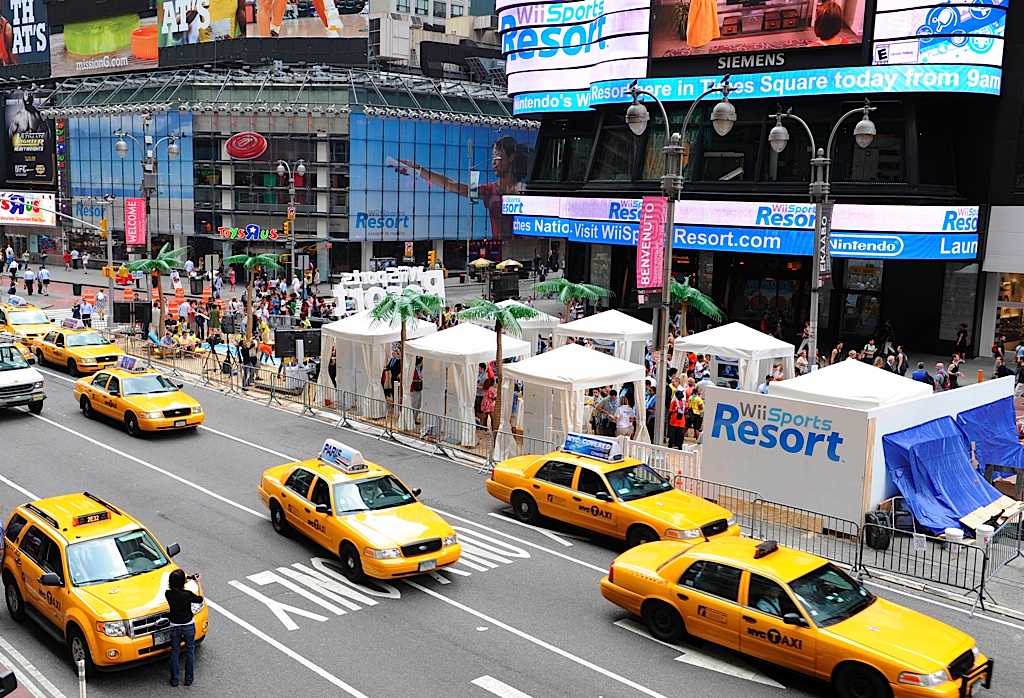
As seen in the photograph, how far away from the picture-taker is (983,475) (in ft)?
63.7

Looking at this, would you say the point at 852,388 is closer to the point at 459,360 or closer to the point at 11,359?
the point at 459,360

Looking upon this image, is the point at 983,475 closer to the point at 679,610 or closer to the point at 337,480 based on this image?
the point at 679,610

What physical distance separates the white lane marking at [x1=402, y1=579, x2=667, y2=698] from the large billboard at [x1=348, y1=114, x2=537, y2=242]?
178 feet

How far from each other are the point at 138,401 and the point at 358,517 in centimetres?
1079

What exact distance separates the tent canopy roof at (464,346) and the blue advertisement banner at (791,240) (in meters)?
16.6

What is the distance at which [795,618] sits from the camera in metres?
11.0

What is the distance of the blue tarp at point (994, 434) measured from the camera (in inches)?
755

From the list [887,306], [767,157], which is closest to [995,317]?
[887,306]

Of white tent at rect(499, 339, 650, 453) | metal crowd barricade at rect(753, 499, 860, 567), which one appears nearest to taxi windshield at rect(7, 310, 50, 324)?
white tent at rect(499, 339, 650, 453)

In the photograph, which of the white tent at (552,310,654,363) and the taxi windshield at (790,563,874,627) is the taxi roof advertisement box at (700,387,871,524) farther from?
the white tent at (552,310,654,363)

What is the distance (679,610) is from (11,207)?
72.1m

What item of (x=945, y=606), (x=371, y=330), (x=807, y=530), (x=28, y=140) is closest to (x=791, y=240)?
(x=371, y=330)

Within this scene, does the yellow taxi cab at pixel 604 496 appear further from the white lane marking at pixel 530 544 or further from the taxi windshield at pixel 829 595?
the taxi windshield at pixel 829 595

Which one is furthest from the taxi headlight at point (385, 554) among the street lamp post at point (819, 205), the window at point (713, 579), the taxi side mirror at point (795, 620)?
the street lamp post at point (819, 205)
